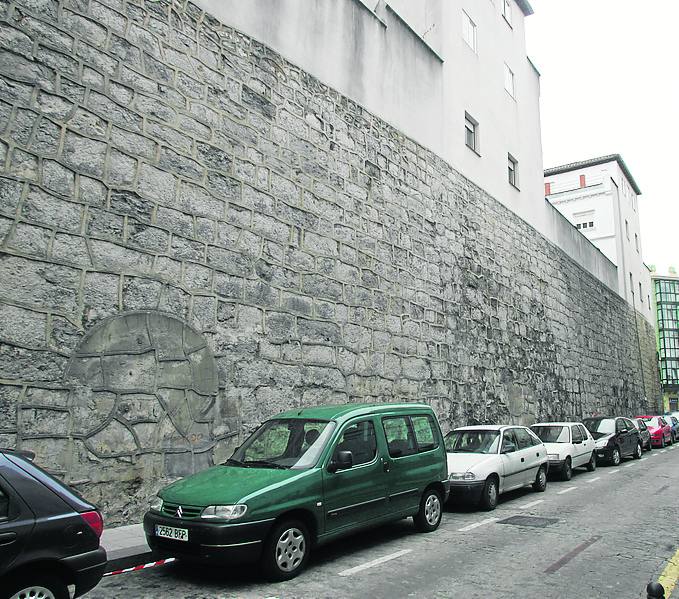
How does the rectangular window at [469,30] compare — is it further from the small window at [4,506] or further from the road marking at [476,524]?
the small window at [4,506]

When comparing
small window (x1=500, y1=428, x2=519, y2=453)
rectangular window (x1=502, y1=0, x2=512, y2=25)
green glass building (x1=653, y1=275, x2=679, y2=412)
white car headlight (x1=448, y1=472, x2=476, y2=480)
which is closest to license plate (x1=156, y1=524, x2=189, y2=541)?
white car headlight (x1=448, y1=472, x2=476, y2=480)

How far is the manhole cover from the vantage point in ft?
25.7

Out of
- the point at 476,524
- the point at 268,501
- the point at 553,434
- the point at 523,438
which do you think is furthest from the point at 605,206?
the point at 268,501

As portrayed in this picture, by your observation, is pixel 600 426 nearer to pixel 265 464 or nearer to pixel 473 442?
pixel 473 442

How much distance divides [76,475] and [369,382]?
6132 mm

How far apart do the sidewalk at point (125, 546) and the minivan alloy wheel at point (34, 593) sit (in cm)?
193

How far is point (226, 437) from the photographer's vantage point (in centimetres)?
866

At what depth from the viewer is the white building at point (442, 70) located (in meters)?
11.5

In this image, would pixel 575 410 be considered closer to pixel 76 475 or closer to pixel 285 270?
pixel 285 270

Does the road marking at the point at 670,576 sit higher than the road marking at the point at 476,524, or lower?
higher

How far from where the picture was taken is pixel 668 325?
252 feet

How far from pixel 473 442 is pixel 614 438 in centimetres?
780

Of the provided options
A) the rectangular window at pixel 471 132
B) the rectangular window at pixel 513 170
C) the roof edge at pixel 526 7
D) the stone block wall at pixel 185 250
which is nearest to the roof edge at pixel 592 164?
the roof edge at pixel 526 7

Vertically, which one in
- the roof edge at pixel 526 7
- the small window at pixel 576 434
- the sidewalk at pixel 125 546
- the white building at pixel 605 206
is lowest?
the sidewalk at pixel 125 546
